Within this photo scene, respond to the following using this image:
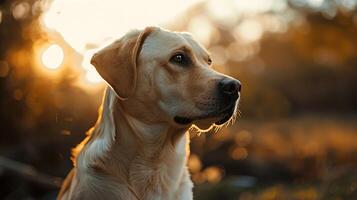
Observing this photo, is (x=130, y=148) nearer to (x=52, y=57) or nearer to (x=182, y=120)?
(x=182, y=120)

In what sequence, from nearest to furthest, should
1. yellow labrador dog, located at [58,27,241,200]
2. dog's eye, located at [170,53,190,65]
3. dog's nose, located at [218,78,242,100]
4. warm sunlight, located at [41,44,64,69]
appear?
dog's nose, located at [218,78,242,100], yellow labrador dog, located at [58,27,241,200], dog's eye, located at [170,53,190,65], warm sunlight, located at [41,44,64,69]

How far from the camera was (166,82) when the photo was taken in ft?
12.4

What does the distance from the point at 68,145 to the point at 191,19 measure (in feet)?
24.0

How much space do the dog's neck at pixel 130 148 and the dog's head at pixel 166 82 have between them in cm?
8

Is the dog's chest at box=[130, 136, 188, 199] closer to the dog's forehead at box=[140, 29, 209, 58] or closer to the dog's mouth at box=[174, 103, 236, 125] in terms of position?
the dog's mouth at box=[174, 103, 236, 125]

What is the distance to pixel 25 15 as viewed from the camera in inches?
285

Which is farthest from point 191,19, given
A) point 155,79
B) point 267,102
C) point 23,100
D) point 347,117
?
point 155,79

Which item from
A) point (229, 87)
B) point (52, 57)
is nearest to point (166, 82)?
point (229, 87)

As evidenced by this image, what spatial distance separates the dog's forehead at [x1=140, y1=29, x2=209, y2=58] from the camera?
3854 mm

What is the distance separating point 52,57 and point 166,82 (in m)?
3.34

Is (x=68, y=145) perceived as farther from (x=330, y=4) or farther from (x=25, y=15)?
(x=330, y=4)

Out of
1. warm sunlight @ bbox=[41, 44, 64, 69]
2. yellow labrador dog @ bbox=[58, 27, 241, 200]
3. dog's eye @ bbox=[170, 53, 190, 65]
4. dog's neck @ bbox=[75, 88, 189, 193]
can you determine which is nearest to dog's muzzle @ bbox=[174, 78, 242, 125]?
yellow labrador dog @ bbox=[58, 27, 241, 200]

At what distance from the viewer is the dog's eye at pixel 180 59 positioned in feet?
12.6

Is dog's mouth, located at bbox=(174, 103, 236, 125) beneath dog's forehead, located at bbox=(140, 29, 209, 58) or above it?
beneath
